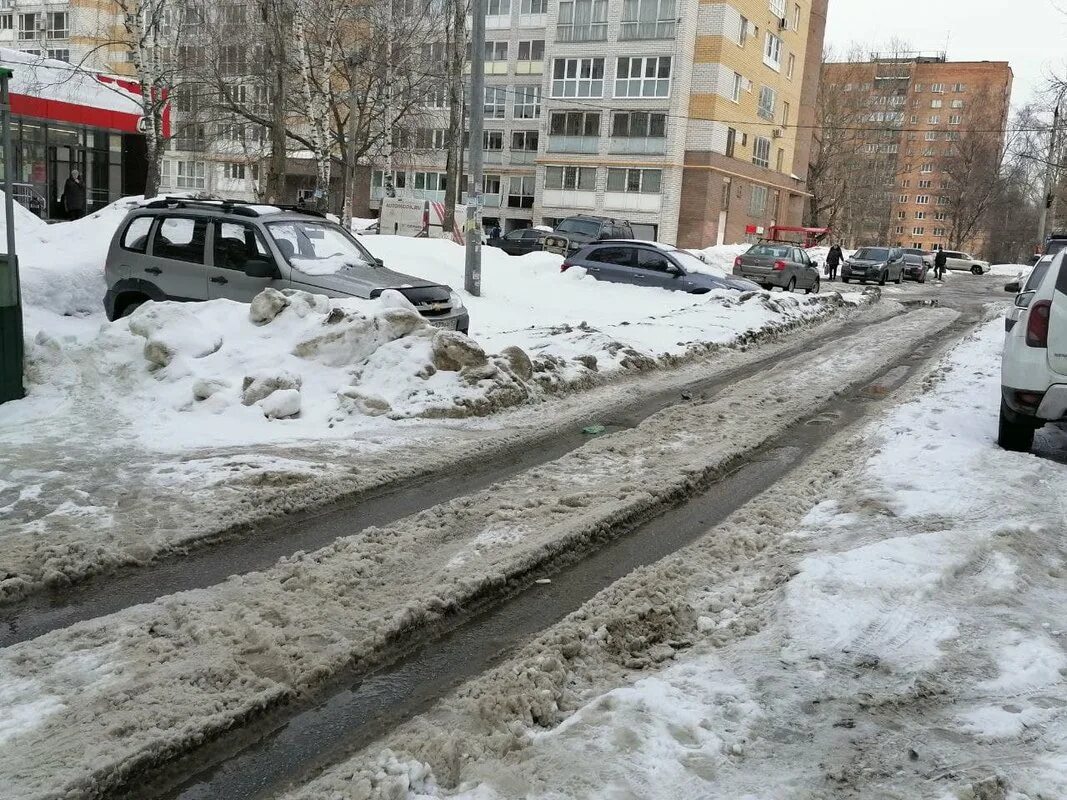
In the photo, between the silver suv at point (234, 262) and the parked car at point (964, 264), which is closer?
the silver suv at point (234, 262)

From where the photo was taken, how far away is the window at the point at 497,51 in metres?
60.5

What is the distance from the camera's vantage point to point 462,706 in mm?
3363

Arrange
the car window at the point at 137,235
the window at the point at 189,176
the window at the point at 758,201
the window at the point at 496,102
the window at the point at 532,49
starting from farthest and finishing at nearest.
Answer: the window at the point at 189,176 < the window at the point at 496,102 < the window at the point at 532,49 < the window at the point at 758,201 < the car window at the point at 137,235

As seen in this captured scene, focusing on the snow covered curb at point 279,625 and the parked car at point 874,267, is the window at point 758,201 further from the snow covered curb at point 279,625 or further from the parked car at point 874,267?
the snow covered curb at point 279,625

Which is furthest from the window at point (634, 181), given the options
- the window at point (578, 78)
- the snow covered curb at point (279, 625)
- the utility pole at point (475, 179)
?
the snow covered curb at point (279, 625)

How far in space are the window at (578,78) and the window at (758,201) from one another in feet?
37.8

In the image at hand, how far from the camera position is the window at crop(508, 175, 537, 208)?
60000 mm

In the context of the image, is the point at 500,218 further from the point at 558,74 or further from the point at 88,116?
the point at 88,116

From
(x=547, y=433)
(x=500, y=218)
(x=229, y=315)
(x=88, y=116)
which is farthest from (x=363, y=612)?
(x=500, y=218)

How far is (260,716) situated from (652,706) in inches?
55.0

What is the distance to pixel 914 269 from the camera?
42219 mm

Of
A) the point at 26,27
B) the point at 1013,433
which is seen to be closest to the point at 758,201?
the point at 26,27

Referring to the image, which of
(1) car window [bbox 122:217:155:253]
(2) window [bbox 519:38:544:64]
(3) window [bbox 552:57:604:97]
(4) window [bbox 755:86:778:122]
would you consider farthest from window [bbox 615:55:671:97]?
(1) car window [bbox 122:217:155:253]

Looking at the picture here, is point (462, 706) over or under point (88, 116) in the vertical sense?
under
